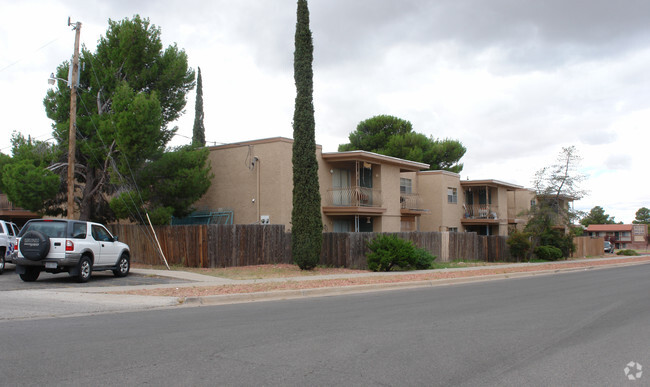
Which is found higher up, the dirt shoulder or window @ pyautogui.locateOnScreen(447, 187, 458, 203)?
window @ pyautogui.locateOnScreen(447, 187, 458, 203)

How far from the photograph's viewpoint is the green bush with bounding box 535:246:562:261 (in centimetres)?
3453

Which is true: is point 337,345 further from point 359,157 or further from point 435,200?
point 435,200

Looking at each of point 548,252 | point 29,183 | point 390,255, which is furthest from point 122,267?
point 548,252

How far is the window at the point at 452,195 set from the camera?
130ft

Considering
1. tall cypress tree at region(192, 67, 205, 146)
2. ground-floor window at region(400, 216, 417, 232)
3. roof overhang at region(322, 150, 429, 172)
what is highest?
tall cypress tree at region(192, 67, 205, 146)

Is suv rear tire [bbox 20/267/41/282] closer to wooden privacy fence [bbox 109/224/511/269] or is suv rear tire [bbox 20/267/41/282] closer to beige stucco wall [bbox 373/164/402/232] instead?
wooden privacy fence [bbox 109/224/511/269]

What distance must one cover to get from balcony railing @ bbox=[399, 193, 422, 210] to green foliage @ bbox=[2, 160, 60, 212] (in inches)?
784

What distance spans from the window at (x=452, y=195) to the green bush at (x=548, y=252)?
7400 millimetres

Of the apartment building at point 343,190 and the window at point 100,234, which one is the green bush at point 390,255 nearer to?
the apartment building at point 343,190

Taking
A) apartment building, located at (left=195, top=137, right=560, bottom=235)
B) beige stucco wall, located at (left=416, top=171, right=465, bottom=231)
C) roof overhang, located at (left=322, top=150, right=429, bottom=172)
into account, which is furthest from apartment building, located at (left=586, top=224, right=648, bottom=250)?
roof overhang, located at (left=322, top=150, right=429, bottom=172)

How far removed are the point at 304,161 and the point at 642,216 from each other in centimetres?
12961

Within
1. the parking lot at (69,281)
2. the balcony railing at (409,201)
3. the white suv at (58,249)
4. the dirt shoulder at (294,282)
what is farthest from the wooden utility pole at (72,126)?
the balcony railing at (409,201)

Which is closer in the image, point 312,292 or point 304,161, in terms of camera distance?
point 312,292

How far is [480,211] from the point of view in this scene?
41.5 metres
